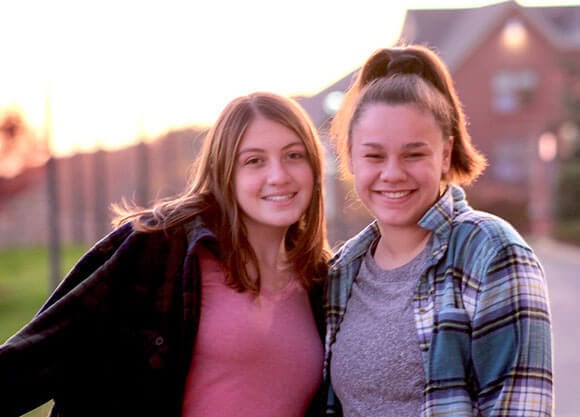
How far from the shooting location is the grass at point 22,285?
48.4 feet

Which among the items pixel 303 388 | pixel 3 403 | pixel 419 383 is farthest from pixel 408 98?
pixel 3 403

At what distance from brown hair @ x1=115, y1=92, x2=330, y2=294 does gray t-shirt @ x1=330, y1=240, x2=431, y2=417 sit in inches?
19.6

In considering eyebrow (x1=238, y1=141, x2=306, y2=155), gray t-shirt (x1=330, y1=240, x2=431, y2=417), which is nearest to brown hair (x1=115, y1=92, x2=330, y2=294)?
eyebrow (x1=238, y1=141, x2=306, y2=155)

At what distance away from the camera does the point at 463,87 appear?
32000mm

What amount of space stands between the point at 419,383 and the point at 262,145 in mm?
1170

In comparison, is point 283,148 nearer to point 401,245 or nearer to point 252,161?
point 252,161

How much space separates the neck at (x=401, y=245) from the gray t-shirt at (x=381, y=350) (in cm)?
3

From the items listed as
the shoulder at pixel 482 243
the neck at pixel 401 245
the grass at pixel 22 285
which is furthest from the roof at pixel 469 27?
the shoulder at pixel 482 243

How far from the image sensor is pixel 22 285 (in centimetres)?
2416

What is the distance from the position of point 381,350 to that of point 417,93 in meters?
0.92

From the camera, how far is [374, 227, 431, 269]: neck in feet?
10.1

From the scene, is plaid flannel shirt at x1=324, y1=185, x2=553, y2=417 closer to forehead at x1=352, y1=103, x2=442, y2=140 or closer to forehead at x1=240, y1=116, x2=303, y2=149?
forehead at x1=352, y1=103, x2=442, y2=140

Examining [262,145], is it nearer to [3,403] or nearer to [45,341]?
[45,341]

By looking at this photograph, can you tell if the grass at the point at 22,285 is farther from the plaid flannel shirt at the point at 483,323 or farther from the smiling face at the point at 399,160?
the plaid flannel shirt at the point at 483,323
